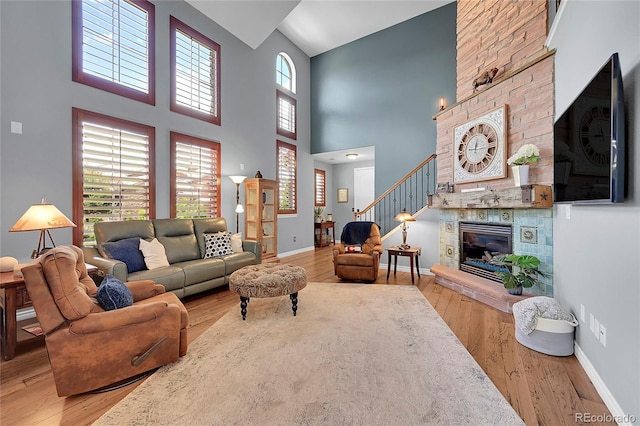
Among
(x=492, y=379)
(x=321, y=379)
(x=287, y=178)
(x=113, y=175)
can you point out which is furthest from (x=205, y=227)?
(x=492, y=379)

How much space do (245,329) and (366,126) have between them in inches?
219

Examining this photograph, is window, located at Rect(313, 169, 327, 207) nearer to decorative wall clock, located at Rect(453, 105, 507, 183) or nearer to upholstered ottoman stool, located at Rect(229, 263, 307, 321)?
decorative wall clock, located at Rect(453, 105, 507, 183)

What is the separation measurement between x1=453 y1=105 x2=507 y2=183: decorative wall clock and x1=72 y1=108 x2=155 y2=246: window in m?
4.70

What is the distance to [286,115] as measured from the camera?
271 inches

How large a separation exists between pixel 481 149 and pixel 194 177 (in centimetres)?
457

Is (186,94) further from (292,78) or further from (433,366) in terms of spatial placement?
(433,366)

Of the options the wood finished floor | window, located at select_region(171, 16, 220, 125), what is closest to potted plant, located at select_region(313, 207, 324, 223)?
window, located at select_region(171, 16, 220, 125)

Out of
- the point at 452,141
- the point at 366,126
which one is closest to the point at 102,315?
the point at 452,141

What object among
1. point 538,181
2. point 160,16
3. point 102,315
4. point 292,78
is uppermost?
point 292,78

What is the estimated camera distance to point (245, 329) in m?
2.67

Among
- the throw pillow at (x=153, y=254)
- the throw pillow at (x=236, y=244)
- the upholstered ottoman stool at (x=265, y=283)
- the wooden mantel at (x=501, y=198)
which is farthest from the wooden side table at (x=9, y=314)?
the wooden mantel at (x=501, y=198)

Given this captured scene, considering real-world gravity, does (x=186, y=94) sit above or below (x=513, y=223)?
above

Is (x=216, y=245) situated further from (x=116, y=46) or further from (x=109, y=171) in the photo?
(x=116, y=46)

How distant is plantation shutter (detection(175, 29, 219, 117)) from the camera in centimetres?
447
